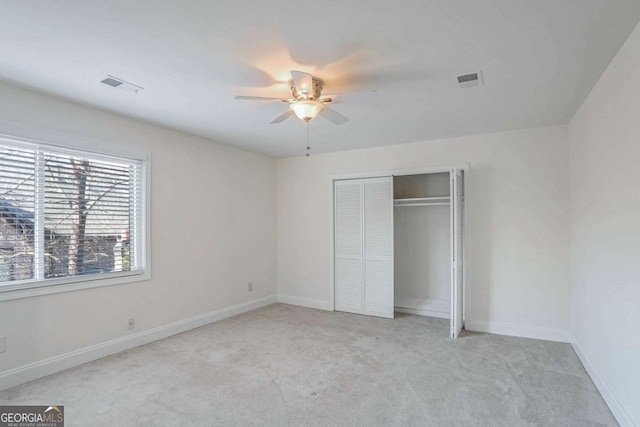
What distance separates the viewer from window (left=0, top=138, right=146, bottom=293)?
2.84 metres

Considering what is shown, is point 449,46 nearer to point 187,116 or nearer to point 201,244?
point 187,116

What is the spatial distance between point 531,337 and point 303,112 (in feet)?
12.1

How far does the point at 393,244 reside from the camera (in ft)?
16.0

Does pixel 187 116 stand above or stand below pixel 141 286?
above

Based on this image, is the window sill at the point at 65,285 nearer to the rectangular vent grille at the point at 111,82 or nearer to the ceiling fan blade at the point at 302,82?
the rectangular vent grille at the point at 111,82

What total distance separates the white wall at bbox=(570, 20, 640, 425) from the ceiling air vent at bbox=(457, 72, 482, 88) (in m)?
0.83

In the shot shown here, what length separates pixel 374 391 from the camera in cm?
273

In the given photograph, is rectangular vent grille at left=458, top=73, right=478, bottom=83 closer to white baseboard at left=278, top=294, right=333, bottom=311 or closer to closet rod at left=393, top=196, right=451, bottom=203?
closet rod at left=393, top=196, right=451, bottom=203

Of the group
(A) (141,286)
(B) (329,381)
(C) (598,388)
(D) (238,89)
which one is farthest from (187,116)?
(C) (598,388)

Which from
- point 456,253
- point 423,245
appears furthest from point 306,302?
point 456,253

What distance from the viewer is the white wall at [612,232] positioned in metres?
2.06

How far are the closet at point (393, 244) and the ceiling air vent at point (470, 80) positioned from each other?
6.78 feet

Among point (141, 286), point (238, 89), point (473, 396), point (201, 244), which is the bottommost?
point (473, 396)

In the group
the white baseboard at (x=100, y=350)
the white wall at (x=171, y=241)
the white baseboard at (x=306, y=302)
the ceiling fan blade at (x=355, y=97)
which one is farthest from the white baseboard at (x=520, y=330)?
the white baseboard at (x=100, y=350)
